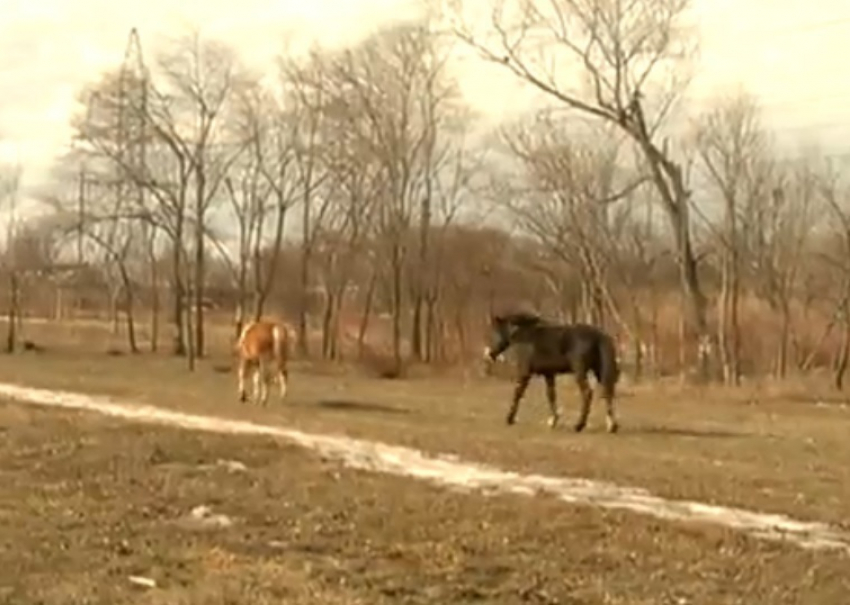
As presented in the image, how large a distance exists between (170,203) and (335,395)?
31854mm

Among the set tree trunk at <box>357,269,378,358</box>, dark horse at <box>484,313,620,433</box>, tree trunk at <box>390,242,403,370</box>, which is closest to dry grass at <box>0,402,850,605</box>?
dark horse at <box>484,313,620,433</box>

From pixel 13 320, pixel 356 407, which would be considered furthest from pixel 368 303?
pixel 356 407

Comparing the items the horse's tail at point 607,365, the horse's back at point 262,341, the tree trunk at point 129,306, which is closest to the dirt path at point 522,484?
the horse's tail at point 607,365

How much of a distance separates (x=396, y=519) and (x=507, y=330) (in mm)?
11627

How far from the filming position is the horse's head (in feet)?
81.1

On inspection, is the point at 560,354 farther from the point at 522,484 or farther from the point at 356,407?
the point at 522,484

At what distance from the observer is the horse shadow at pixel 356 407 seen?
93.6 feet

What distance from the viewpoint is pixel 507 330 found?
24.9 meters

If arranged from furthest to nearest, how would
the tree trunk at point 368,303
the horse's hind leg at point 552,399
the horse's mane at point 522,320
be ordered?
1. the tree trunk at point 368,303
2. the horse's mane at point 522,320
3. the horse's hind leg at point 552,399

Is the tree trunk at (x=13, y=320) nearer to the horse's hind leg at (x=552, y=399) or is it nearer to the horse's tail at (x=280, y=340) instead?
the horse's tail at (x=280, y=340)

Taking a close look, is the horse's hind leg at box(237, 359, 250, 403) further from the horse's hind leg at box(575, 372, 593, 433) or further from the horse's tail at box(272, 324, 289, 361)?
the horse's hind leg at box(575, 372, 593, 433)

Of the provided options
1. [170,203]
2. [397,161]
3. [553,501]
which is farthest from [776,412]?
[170,203]

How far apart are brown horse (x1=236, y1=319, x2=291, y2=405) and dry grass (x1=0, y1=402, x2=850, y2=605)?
1347 centimetres

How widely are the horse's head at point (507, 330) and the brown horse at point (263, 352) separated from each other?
6865 millimetres
